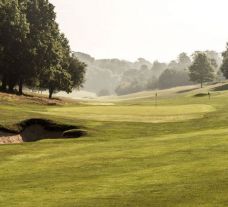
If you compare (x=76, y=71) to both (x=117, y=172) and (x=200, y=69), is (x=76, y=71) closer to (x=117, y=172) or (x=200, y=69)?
(x=117, y=172)

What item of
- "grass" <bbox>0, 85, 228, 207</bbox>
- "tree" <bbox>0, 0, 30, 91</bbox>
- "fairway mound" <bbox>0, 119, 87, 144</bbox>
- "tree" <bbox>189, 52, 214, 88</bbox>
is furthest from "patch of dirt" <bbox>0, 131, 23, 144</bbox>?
"tree" <bbox>189, 52, 214, 88</bbox>

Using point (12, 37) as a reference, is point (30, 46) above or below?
below

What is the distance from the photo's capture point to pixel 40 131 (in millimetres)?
38000

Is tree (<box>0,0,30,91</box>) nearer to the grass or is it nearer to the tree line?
the tree line

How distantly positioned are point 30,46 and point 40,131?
40216 mm

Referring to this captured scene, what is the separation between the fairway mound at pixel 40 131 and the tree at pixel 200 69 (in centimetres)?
13650

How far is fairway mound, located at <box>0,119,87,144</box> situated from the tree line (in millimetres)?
35568

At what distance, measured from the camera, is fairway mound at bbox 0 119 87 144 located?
3638cm

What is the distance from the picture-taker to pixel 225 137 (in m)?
28.1

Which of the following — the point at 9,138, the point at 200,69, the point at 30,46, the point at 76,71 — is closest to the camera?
the point at 9,138

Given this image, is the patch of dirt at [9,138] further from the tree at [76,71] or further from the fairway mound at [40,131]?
the tree at [76,71]

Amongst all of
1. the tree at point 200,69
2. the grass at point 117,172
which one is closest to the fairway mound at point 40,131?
the grass at point 117,172

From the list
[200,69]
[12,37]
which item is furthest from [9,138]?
[200,69]

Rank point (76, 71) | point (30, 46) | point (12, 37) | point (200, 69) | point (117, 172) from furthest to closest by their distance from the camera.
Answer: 1. point (200, 69)
2. point (76, 71)
3. point (30, 46)
4. point (12, 37)
5. point (117, 172)
